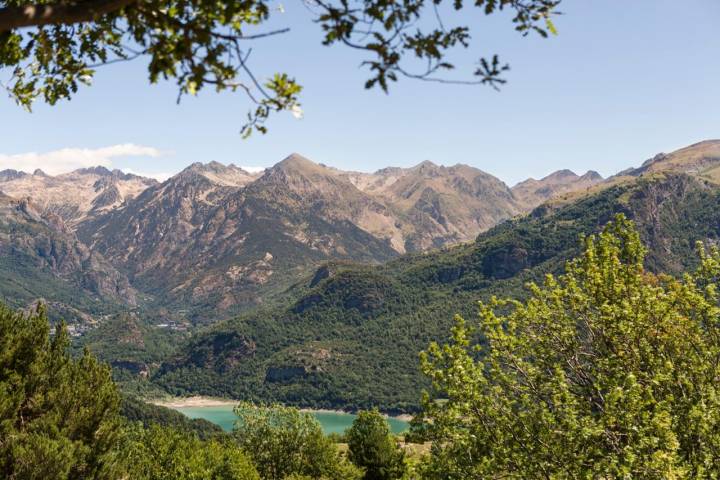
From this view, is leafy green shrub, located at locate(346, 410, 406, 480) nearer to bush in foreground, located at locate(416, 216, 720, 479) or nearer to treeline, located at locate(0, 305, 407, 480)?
treeline, located at locate(0, 305, 407, 480)

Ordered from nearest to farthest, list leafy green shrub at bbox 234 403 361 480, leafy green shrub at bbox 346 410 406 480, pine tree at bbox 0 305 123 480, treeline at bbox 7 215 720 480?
treeline at bbox 7 215 720 480, pine tree at bbox 0 305 123 480, leafy green shrub at bbox 234 403 361 480, leafy green shrub at bbox 346 410 406 480

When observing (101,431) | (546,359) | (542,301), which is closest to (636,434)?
(546,359)

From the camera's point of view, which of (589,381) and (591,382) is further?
(589,381)

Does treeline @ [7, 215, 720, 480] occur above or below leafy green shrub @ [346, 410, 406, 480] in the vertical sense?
above

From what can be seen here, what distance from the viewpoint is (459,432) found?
18203mm

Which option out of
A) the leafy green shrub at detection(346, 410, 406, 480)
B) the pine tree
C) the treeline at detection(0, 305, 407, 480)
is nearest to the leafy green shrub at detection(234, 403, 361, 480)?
the leafy green shrub at detection(346, 410, 406, 480)

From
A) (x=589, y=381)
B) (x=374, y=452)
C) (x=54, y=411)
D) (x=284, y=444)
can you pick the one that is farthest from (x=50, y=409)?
(x=374, y=452)

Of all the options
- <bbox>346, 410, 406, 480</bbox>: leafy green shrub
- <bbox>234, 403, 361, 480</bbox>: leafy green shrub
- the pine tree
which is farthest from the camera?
<bbox>346, 410, 406, 480</bbox>: leafy green shrub

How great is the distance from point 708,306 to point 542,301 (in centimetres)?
525

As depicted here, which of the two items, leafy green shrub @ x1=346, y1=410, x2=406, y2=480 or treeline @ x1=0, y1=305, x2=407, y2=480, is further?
leafy green shrub @ x1=346, y1=410, x2=406, y2=480

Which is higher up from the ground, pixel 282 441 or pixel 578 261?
pixel 578 261

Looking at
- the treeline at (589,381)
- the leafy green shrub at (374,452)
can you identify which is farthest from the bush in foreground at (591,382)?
the leafy green shrub at (374,452)

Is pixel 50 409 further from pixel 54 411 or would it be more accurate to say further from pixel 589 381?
pixel 589 381

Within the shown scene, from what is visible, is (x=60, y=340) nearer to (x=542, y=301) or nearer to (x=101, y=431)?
(x=101, y=431)
